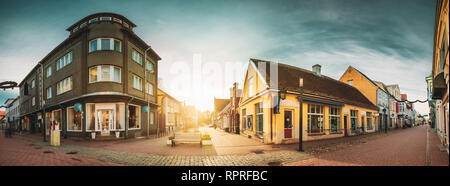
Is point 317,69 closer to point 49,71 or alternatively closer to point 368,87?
point 368,87

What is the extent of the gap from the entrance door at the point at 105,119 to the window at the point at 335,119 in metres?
17.4

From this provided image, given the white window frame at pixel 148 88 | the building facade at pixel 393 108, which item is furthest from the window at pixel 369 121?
the white window frame at pixel 148 88

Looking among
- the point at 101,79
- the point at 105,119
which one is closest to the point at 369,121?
the point at 105,119

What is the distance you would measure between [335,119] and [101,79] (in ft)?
62.6

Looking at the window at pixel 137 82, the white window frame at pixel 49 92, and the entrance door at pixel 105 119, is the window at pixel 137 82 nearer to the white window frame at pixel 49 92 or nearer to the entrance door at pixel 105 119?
the entrance door at pixel 105 119

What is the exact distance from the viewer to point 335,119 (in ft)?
51.8

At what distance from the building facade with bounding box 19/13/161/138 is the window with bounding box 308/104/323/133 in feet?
45.3

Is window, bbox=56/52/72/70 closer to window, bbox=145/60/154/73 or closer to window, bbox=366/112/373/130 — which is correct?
window, bbox=145/60/154/73

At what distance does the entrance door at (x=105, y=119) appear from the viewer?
14637 mm

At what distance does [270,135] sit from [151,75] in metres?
14.7
